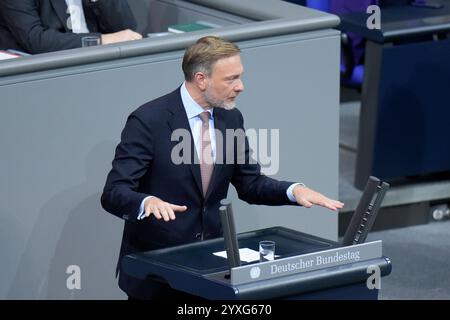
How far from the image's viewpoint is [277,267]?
13.1 ft

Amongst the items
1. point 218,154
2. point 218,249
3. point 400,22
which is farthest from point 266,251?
point 400,22

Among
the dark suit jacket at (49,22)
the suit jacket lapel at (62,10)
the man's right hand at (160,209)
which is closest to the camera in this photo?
the man's right hand at (160,209)

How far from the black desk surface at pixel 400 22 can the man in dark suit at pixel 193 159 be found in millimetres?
2450

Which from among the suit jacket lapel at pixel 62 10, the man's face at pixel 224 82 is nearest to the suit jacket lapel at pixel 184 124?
the man's face at pixel 224 82

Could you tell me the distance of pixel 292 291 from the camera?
4.00 m

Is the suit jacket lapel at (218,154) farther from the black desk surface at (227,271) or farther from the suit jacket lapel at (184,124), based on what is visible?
the black desk surface at (227,271)

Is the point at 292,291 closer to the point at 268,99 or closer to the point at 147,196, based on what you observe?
the point at 147,196

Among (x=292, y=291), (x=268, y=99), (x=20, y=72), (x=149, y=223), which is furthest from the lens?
(x=268, y=99)

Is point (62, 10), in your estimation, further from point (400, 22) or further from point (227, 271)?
point (227, 271)

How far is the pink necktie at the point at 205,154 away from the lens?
469 cm

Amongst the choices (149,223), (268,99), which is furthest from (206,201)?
(268,99)

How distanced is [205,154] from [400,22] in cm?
285

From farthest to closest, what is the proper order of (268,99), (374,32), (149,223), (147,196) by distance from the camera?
(374,32), (268,99), (149,223), (147,196)
